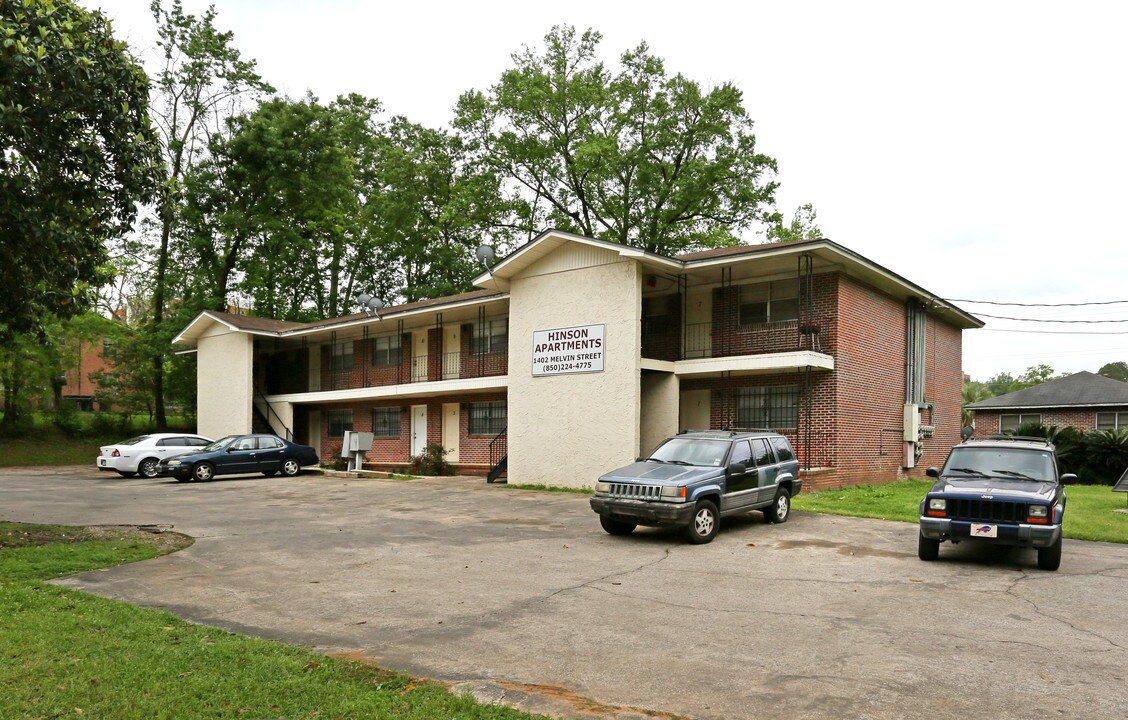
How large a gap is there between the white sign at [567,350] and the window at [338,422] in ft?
46.7

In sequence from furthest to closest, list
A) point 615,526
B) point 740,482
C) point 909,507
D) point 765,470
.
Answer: point 909,507 → point 765,470 → point 740,482 → point 615,526

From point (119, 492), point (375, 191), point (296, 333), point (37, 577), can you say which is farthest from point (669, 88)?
point (37, 577)

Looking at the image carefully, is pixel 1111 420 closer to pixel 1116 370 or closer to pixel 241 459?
pixel 241 459

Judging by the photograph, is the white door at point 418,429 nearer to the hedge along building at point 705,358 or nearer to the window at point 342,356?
the hedge along building at point 705,358

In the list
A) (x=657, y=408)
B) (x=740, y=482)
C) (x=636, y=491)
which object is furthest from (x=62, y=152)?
(x=657, y=408)

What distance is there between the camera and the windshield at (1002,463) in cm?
1069

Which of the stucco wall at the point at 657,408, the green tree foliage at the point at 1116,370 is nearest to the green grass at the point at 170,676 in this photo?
the stucco wall at the point at 657,408

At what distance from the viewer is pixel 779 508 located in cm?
1370

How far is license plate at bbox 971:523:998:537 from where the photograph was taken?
31.5 feet

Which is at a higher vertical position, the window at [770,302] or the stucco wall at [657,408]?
the window at [770,302]

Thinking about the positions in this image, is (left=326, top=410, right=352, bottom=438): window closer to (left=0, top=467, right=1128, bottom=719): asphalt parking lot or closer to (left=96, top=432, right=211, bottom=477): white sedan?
(left=96, top=432, right=211, bottom=477): white sedan

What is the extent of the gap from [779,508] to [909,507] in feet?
12.3

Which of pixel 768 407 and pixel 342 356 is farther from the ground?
pixel 342 356

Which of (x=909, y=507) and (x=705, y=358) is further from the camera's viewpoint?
(x=705, y=358)
